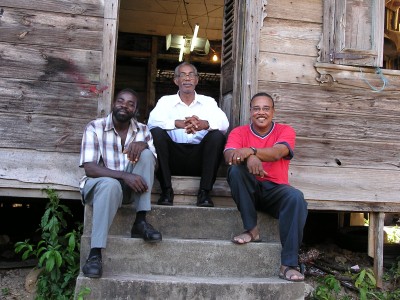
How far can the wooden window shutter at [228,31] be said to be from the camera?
5034 mm

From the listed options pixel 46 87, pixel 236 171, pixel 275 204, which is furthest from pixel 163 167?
pixel 46 87

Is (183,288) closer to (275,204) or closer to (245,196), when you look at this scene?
(245,196)

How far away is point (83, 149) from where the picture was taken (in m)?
3.60

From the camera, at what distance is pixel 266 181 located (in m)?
3.74

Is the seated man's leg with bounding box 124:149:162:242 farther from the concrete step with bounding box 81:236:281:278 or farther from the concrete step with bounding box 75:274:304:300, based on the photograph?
the concrete step with bounding box 75:274:304:300

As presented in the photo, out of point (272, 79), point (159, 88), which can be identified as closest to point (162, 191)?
point (272, 79)

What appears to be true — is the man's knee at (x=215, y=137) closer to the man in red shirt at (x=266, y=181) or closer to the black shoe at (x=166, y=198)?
the man in red shirt at (x=266, y=181)

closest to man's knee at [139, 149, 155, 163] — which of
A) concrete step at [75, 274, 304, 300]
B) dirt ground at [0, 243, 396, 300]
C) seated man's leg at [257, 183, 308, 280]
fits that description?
concrete step at [75, 274, 304, 300]

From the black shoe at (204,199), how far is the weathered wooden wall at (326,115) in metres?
1.02

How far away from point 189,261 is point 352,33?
114 inches

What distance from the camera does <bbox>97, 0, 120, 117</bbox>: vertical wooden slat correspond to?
433 cm

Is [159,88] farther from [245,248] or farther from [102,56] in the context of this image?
[245,248]

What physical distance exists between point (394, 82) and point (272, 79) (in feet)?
4.29

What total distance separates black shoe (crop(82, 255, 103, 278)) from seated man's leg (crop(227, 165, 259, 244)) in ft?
3.42
